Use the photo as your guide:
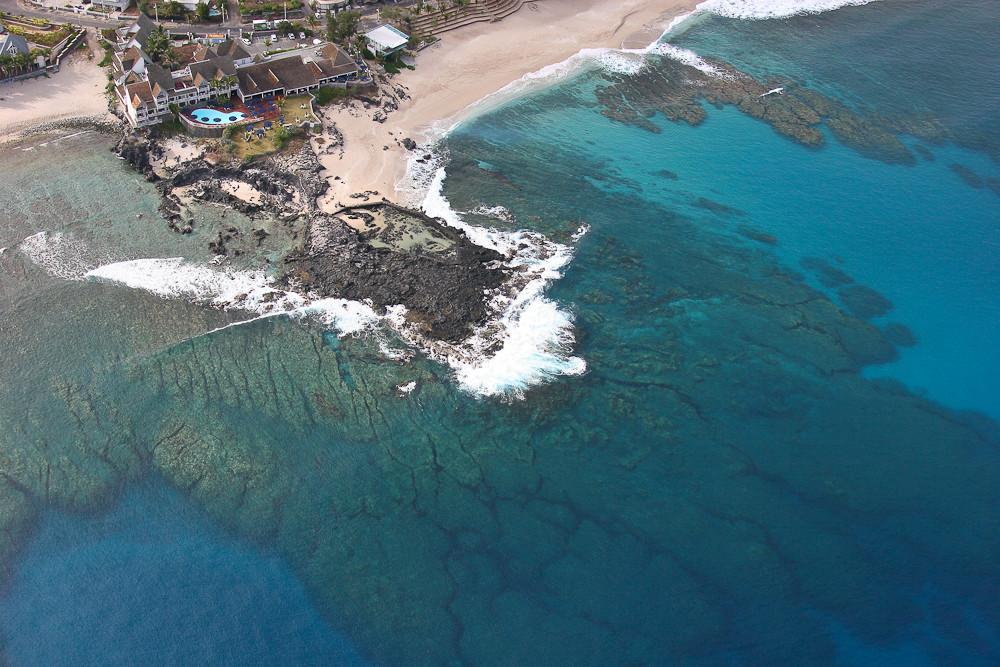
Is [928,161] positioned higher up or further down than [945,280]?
higher up

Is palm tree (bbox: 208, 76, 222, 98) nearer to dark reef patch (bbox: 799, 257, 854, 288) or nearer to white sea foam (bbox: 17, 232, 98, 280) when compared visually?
white sea foam (bbox: 17, 232, 98, 280)

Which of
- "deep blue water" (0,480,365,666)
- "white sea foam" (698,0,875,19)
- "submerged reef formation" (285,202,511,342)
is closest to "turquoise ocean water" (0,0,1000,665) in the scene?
"deep blue water" (0,480,365,666)

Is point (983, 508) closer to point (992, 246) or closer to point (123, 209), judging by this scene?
point (992, 246)

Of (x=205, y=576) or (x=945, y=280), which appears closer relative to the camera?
(x=205, y=576)

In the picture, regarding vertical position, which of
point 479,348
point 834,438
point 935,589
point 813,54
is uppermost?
point 813,54

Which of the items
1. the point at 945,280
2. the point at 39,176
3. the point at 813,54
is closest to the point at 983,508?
the point at 945,280

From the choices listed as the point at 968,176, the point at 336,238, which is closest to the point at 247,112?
the point at 336,238

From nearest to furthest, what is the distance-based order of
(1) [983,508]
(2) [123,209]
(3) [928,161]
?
(1) [983,508] < (2) [123,209] < (3) [928,161]

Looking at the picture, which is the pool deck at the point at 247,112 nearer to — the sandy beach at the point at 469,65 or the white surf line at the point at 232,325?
the sandy beach at the point at 469,65
